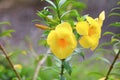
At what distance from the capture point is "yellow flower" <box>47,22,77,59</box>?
79 centimetres

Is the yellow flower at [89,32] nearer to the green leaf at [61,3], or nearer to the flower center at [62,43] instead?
the flower center at [62,43]

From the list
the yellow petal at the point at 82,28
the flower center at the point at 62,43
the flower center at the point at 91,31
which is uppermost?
the yellow petal at the point at 82,28

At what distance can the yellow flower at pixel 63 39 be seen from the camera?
2.60 ft

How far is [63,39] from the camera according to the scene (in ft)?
2.64

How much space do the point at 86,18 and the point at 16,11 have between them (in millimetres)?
4704

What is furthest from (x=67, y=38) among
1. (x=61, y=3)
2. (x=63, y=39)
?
(x=61, y=3)

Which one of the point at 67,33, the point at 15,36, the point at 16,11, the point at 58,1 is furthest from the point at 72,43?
the point at 16,11

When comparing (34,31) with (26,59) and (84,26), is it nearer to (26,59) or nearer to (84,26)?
(26,59)

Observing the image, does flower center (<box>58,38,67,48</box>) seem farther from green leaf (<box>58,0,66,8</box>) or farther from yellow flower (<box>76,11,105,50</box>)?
green leaf (<box>58,0,66,8</box>)

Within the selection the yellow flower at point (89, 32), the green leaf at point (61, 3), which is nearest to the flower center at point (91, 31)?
the yellow flower at point (89, 32)

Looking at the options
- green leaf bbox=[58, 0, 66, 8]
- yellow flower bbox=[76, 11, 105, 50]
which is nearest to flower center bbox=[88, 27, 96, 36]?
yellow flower bbox=[76, 11, 105, 50]

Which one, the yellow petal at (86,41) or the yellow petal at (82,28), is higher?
the yellow petal at (82,28)

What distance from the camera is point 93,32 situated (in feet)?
2.72

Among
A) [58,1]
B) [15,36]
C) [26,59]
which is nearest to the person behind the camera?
[58,1]
